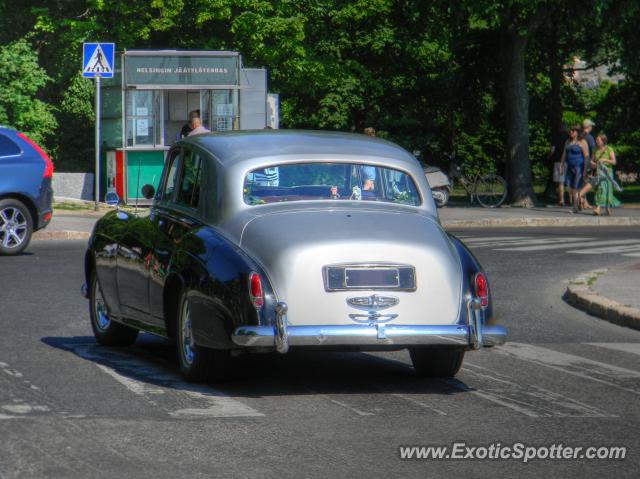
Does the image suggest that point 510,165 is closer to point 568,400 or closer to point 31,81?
point 31,81

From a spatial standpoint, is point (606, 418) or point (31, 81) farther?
point (31, 81)

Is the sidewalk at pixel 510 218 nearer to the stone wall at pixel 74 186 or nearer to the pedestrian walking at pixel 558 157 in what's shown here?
the pedestrian walking at pixel 558 157

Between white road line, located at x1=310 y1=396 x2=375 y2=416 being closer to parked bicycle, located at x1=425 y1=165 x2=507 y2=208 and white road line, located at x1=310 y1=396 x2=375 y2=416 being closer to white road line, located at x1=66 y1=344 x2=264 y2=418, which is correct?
white road line, located at x1=66 y1=344 x2=264 y2=418

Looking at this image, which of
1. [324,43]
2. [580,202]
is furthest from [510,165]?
[324,43]

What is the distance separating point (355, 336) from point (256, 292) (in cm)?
63

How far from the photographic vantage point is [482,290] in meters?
9.35

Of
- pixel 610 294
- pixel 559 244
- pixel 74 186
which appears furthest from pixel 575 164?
pixel 610 294

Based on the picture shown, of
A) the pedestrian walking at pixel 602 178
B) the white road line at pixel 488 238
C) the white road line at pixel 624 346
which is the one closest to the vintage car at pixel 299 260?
the white road line at pixel 624 346

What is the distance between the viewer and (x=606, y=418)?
27.0ft

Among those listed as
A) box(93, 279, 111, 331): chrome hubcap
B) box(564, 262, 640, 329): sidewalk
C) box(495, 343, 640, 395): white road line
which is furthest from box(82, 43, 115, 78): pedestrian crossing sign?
box(495, 343, 640, 395): white road line

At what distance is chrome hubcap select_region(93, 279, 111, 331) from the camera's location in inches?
448

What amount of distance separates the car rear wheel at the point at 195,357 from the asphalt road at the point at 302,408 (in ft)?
0.42

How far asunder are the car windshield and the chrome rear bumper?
48.6 inches

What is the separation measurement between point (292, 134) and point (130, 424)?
3.25 metres
